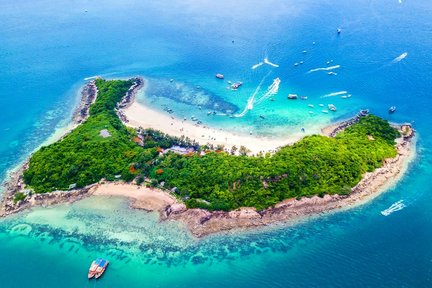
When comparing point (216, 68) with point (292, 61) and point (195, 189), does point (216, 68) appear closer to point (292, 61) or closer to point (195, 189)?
point (292, 61)

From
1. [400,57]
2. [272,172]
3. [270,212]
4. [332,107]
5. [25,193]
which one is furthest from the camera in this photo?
[400,57]

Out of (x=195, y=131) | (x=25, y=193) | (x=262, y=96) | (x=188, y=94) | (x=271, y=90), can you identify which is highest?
(x=271, y=90)

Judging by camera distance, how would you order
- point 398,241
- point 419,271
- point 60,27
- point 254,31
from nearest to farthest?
1. point 419,271
2. point 398,241
3. point 254,31
4. point 60,27

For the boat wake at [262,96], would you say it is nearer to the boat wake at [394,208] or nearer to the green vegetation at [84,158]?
the green vegetation at [84,158]

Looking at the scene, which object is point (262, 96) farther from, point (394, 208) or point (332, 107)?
point (394, 208)

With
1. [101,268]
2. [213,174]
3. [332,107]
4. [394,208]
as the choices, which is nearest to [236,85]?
[332,107]

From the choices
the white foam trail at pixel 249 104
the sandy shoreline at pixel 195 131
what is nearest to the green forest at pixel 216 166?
the sandy shoreline at pixel 195 131

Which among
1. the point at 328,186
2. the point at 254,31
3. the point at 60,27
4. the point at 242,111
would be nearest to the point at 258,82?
the point at 242,111
